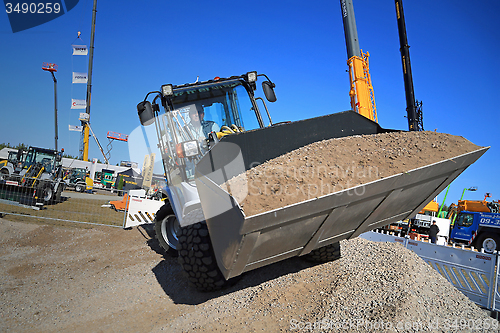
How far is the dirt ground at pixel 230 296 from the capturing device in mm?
2678

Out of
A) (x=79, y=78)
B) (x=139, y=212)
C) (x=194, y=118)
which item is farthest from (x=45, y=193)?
(x=79, y=78)

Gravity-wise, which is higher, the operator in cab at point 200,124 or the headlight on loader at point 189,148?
the operator in cab at point 200,124

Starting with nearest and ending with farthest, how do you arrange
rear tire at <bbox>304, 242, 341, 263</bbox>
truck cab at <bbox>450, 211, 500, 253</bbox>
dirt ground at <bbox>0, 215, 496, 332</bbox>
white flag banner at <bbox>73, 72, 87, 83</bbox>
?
dirt ground at <bbox>0, 215, 496, 332</bbox> → rear tire at <bbox>304, 242, 341, 263</bbox> → truck cab at <bbox>450, 211, 500, 253</bbox> → white flag banner at <bbox>73, 72, 87, 83</bbox>

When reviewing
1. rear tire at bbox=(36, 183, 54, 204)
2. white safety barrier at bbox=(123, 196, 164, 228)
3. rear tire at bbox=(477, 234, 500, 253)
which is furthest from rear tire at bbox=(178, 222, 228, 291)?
rear tire at bbox=(477, 234, 500, 253)

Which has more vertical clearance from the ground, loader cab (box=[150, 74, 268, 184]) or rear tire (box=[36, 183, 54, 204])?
loader cab (box=[150, 74, 268, 184])

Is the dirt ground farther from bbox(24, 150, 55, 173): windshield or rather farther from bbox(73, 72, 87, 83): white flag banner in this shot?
bbox(73, 72, 87, 83): white flag banner

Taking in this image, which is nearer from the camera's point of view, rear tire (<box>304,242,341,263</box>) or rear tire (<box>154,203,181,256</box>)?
rear tire (<box>304,242,341,263</box>)

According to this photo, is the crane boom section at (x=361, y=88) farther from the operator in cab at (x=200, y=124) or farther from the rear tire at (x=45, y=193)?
the rear tire at (x=45, y=193)

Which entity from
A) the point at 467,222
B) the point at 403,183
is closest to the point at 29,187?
the point at 403,183

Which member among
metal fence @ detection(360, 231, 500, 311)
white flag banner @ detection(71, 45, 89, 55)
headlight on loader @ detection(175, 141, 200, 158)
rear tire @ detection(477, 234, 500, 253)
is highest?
white flag banner @ detection(71, 45, 89, 55)

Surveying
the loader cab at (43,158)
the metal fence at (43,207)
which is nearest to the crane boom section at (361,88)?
the metal fence at (43,207)

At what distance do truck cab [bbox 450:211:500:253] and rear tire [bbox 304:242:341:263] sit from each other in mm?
11562

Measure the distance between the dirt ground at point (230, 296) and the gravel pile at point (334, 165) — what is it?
1.27 metres

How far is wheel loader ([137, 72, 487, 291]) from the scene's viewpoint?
7.27 feet
